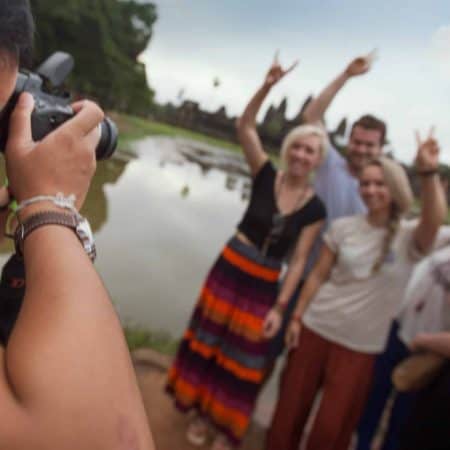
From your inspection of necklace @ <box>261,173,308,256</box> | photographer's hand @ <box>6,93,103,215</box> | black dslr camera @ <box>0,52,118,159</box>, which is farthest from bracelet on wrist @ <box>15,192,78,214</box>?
necklace @ <box>261,173,308,256</box>

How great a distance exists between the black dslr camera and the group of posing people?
3.90 feet

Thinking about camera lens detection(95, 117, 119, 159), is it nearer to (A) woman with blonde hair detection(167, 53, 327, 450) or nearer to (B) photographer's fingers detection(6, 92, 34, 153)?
(B) photographer's fingers detection(6, 92, 34, 153)

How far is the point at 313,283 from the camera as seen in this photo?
73.7 inches

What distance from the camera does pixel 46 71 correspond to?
74 cm

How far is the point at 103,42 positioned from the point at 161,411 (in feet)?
45.4

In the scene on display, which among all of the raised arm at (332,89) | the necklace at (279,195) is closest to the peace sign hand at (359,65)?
the raised arm at (332,89)

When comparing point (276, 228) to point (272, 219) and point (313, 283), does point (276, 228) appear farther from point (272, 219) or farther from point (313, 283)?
point (313, 283)

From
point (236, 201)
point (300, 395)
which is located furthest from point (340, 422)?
point (236, 201)

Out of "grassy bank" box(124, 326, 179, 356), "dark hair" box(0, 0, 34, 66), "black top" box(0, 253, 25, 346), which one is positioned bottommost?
"grassy bank" box(124, 326, 179, 356)

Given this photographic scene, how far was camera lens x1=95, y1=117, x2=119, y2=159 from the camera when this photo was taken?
717 millimetres

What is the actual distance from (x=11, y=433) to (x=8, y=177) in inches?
11.4

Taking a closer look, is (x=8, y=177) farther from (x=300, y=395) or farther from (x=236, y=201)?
(x=236, y=201)

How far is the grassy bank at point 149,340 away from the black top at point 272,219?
1.27 meters

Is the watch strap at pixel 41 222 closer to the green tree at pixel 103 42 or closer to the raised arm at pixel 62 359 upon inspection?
the raised arm at pixel 62 359
